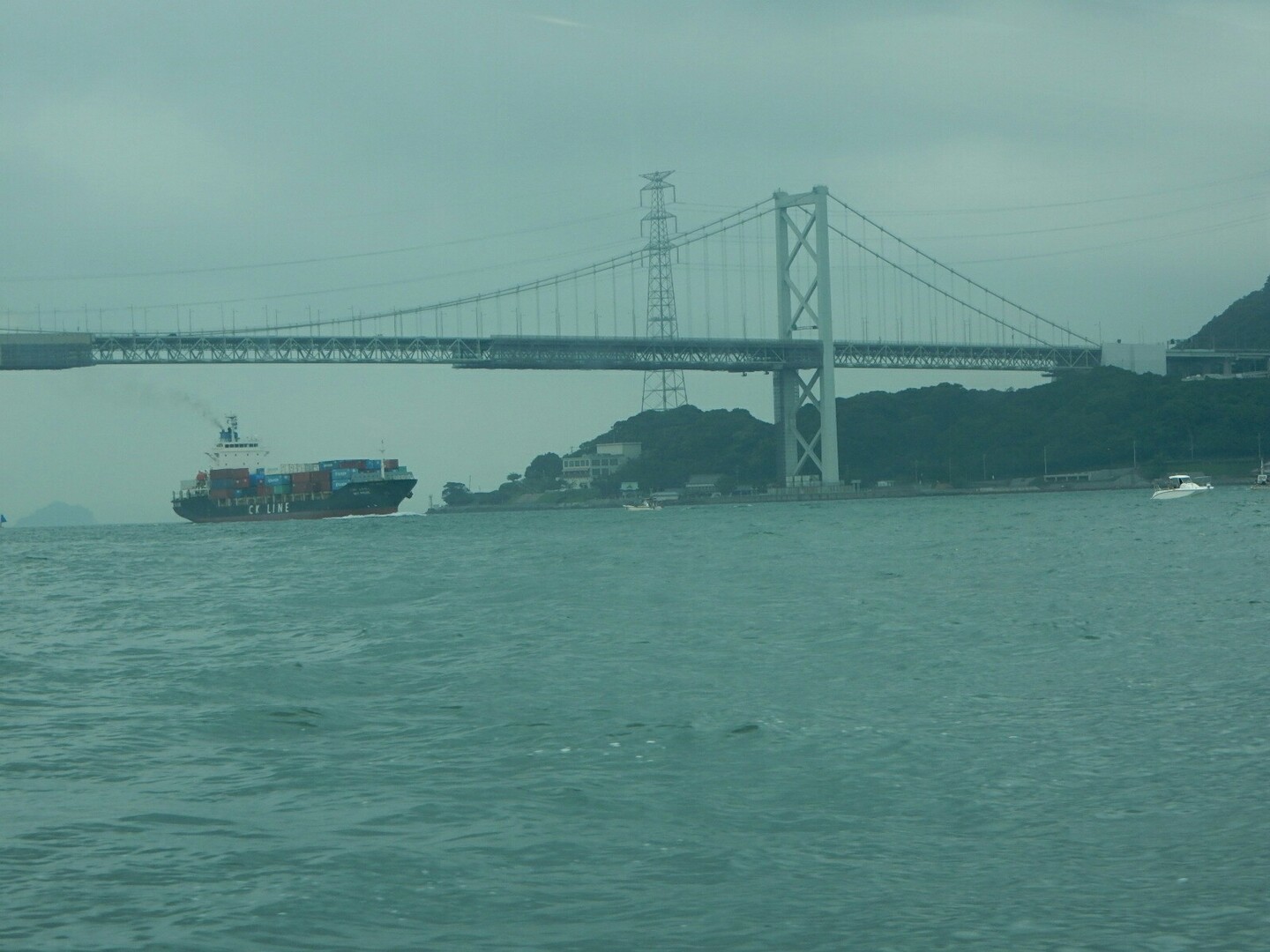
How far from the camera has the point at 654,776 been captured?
568 cm

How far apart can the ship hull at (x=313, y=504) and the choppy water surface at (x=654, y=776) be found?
147ft

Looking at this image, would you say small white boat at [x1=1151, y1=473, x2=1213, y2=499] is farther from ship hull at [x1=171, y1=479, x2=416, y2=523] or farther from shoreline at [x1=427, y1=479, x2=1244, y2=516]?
ship hull at [x1=171, y1=479, x2=416, y2=523]

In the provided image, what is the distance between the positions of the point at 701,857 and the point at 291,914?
131cm

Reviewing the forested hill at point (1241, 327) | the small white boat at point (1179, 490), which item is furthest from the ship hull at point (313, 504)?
the forested hill at point (1241, 327)

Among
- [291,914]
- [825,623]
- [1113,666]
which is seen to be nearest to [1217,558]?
[825,623]

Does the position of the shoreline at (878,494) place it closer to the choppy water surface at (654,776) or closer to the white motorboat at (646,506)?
the white motorboat at (646,506)

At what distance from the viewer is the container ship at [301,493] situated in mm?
57750

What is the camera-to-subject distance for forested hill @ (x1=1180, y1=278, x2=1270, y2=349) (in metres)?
72.2

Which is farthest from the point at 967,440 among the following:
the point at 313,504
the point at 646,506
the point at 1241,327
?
the point at 313,504

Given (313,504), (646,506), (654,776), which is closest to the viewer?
(654,776)

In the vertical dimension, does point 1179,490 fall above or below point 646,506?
above

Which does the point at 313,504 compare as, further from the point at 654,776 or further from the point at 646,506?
the point at 654,776

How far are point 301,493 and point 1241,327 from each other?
2024 inches

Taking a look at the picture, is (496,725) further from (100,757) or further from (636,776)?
(100,757)
